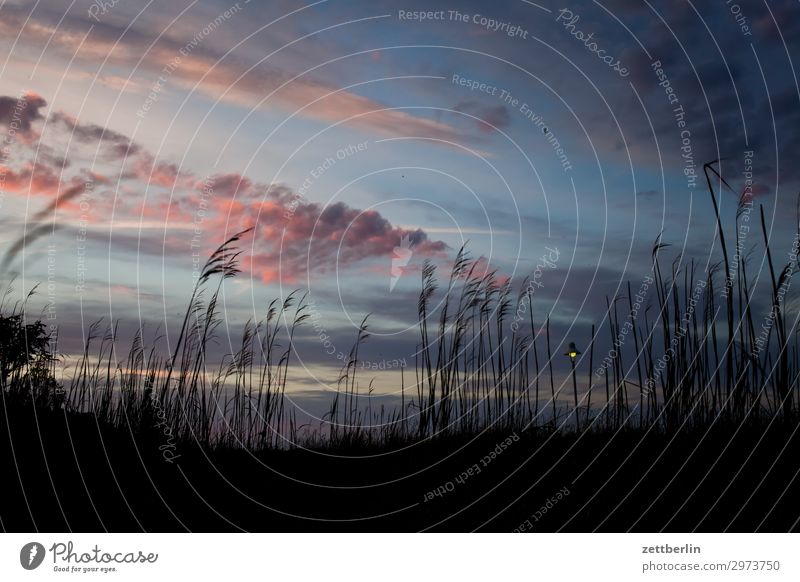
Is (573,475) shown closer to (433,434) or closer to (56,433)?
(433,434)

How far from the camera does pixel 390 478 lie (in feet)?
29.5

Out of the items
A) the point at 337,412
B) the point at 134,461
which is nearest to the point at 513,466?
the point at 337,412

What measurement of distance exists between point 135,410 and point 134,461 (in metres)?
1.64
